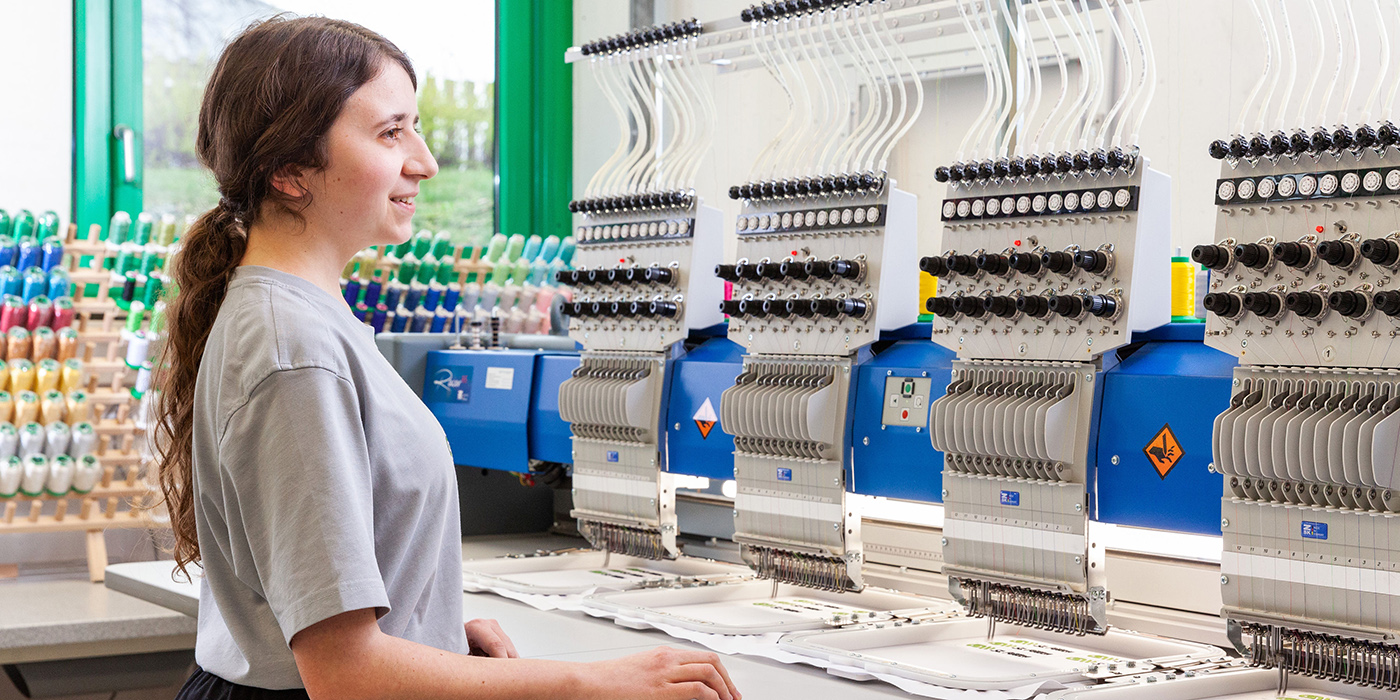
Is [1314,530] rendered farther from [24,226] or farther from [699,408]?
[24,226]

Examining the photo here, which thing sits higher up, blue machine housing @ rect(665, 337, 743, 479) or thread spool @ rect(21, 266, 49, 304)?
thread spool @ rect(21, 266, 49, 304)

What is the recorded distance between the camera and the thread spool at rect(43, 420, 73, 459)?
14.6ft

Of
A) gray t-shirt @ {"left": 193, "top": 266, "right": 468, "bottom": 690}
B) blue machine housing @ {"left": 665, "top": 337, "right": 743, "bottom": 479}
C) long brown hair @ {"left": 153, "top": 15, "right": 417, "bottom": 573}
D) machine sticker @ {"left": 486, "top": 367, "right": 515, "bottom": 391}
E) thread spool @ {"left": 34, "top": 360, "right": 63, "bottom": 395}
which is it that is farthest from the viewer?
thread spool @ {"left": 34, "top": 360, "right": 63, "bottom": 395}

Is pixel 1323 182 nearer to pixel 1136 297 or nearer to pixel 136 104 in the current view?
pixel 1136 297

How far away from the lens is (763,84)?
6.05 metres

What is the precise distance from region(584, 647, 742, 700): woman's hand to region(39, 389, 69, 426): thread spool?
382 cm

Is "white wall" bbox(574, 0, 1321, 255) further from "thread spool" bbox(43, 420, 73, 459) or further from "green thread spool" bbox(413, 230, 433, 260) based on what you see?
"thread spool" bbox(43, 420, 73, 459)

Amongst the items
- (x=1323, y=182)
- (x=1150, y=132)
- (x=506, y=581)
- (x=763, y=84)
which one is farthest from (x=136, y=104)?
(x=1323, y=182)

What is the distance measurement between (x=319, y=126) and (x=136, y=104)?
5144 mm

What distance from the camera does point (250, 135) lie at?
124cm

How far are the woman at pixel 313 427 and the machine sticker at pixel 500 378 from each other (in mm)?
2851

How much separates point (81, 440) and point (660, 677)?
3853mm

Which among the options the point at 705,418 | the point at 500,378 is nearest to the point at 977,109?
the point at 500,378

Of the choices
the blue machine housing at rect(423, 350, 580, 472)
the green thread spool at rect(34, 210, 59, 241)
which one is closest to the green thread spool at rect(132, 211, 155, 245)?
the green thread spool at rect(34, 210, 59, 241)
